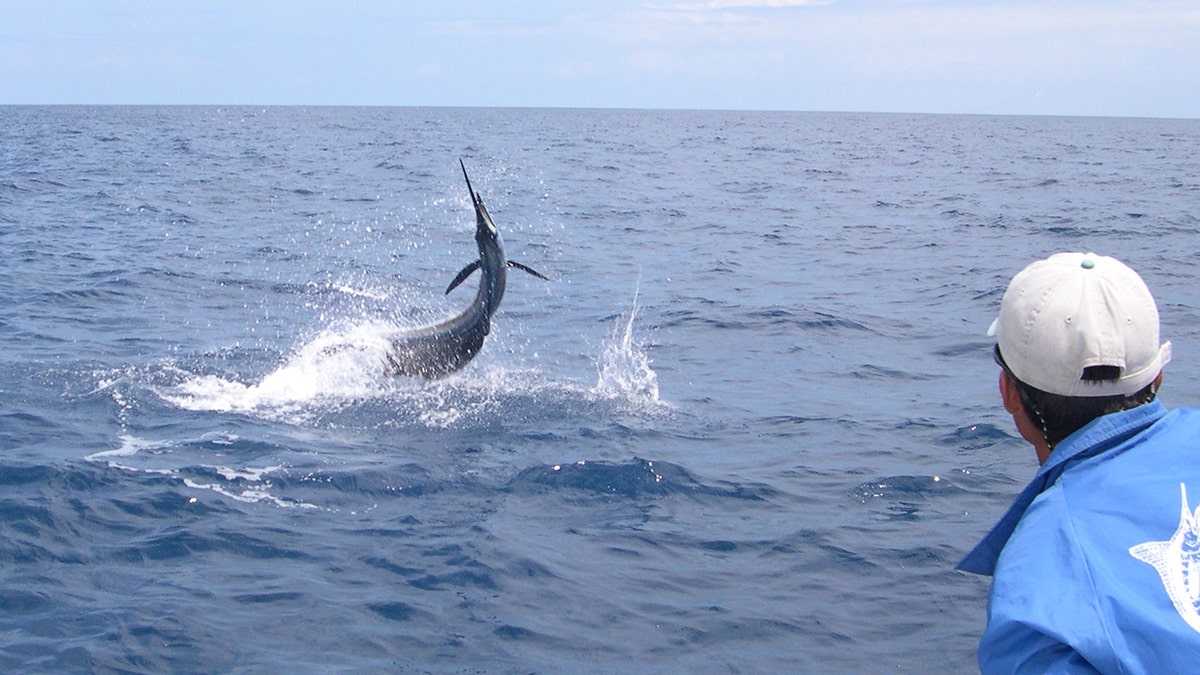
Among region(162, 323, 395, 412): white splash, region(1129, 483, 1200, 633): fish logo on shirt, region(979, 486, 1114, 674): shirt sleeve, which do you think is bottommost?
region(162, 323, 395, 412): white splash

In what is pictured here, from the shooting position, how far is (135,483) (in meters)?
6.54

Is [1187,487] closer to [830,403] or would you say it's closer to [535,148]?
[830,403]

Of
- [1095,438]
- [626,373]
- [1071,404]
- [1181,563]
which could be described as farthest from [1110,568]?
[626,373]

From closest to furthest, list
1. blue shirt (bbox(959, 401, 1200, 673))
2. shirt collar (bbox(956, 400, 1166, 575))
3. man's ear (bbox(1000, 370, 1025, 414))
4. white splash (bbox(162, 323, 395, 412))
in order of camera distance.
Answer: blue shirt (bbox(959, 401, 1200, 673))
shirt collar (bbox(956, 400, 1166, 575))
man's ear (bbox(1000, 370, 1025, 414))
white splash (bbox(162, 323, 395, 412))

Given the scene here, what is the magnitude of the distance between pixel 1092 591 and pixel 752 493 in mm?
5304

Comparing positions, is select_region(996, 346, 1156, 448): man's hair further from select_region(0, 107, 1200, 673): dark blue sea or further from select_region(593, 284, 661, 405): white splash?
select_region(593, 284, 661, 405): white splash

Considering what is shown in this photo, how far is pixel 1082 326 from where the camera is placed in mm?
1716

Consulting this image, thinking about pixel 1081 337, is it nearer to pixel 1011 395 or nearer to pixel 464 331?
pixel 1011 395

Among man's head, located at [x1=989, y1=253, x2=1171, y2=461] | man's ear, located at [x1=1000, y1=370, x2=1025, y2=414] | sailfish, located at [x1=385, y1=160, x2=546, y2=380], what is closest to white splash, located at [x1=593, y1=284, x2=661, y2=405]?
sailfish, located at [x1=385, y1=160, x2=546, y2=380]

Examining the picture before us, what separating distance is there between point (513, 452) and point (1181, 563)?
243 inches

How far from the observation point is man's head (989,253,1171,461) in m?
1.71

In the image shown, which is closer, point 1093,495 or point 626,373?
point 1093,495

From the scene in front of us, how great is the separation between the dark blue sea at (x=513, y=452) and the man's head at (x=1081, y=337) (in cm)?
304

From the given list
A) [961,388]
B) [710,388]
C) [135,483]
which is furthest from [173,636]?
[961,388]
